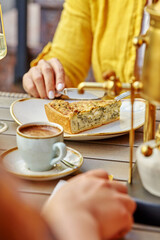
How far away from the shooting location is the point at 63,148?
3.01 ft

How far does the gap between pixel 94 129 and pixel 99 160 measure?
0.74 feet

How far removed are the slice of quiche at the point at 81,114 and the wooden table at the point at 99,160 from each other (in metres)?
0.09

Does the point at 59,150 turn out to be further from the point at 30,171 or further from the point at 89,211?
the point at 89,211

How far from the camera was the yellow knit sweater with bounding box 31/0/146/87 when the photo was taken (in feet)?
6.81

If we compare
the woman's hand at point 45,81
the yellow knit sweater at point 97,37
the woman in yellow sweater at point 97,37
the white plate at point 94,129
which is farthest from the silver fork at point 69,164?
the yellow knit sweater at point 97,37

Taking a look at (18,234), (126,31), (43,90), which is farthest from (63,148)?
(126,31)

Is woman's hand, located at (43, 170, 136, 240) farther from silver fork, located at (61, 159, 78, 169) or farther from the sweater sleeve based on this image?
the sweater sleeve

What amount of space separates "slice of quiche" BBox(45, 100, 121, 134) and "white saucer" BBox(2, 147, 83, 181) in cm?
21

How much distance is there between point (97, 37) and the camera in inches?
85.5

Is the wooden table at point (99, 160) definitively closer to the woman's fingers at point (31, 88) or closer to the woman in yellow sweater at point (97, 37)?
the woman's fingers at point (31, 88)

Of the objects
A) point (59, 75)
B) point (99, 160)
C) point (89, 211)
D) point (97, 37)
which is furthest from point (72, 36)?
point (89, 211)

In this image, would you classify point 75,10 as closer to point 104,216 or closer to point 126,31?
point 126,31

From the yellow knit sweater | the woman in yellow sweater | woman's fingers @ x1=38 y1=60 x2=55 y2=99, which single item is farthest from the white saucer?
the yellow knit sweater

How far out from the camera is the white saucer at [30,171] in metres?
0.90
